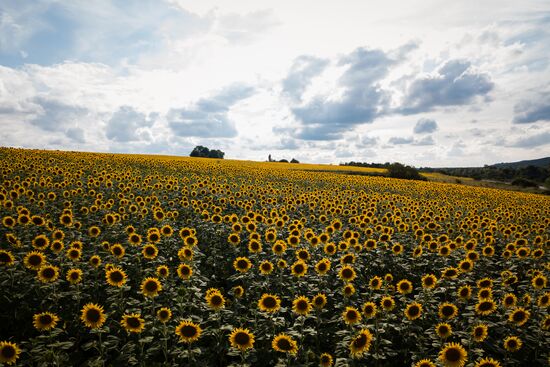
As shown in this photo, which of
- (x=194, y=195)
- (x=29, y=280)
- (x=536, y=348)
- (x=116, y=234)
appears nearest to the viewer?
(x=536, y=348)

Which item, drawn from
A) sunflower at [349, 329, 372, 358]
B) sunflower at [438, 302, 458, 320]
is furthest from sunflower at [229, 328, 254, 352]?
sunflower at [438, 302, 458, 320]

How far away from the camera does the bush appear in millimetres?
49688

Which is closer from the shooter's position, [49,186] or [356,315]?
[356,315]

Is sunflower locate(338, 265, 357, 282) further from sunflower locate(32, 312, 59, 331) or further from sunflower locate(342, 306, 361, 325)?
sunflower locate(32, 312, 59, 331)

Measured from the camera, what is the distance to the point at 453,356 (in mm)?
5160

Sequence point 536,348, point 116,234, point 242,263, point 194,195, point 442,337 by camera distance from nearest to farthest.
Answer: point 442,337, point 536,348, point 242,263, point 116,234, point 194,195

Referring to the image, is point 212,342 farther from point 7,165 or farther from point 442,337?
point 7,165

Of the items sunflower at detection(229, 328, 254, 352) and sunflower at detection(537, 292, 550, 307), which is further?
sunflower at detection(537, 292, 550, 307)

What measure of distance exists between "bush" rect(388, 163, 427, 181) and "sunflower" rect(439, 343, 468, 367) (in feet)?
153

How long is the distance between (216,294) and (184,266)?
1.17m

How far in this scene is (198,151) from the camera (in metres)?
95.6

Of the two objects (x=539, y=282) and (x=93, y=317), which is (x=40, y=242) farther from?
(x=539, y=282)

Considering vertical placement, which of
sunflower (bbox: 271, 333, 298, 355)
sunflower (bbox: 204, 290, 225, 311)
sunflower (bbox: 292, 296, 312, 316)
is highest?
sunflower (bbox: 204, 290, 225, 311)

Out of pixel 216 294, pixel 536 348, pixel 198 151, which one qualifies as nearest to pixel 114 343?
pixel 216 294
